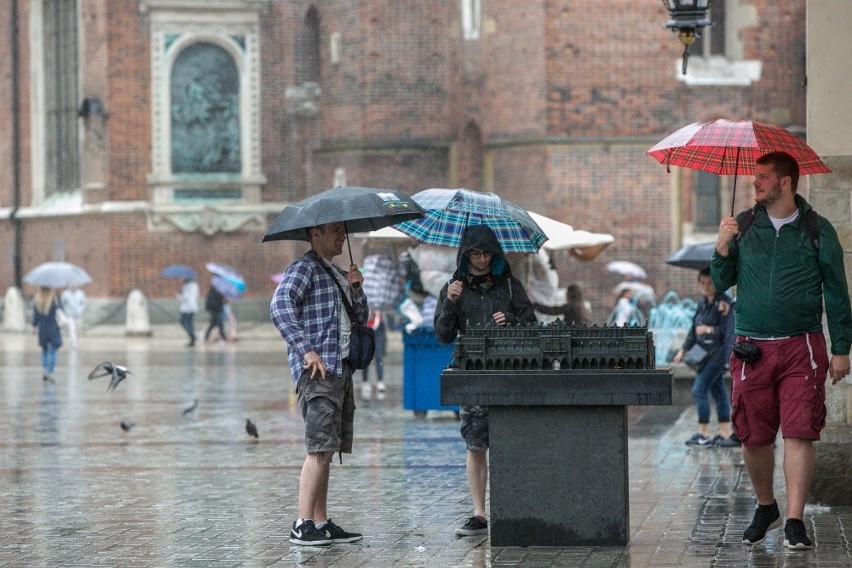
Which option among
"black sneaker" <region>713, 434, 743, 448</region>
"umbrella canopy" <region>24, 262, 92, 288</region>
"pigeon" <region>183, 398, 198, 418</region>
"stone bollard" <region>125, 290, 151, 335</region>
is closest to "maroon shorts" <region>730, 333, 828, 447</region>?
"black sneaker" <region>713, 434, 743, 448</region>

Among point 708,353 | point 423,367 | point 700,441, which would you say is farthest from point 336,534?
point 423,367

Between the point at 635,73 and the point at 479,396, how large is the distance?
2372 centimetres

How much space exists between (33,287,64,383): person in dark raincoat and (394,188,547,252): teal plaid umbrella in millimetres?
13926

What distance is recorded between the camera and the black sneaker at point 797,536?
895 cm

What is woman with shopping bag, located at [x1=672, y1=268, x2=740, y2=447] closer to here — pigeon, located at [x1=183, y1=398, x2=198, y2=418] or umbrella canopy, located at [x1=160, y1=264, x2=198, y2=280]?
pigeon, located at [x1=183, y1=398, x2=198, y2=418]

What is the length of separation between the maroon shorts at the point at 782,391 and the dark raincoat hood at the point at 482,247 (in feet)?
4.98

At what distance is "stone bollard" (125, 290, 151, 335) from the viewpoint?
3778 cm

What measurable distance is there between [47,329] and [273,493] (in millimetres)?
13911

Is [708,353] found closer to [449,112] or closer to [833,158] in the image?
[833,158]

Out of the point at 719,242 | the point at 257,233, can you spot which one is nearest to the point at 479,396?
the point at 719,242

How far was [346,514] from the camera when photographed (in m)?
10.8

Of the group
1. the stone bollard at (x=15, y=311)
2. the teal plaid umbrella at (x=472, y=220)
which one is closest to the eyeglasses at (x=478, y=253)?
the teal plaid umbrella at (x=472, y=220)

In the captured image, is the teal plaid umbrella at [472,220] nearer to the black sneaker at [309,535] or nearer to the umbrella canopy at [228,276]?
the black sneaker at [309,535]

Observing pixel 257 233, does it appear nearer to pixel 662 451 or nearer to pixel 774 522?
pixel 662 451
